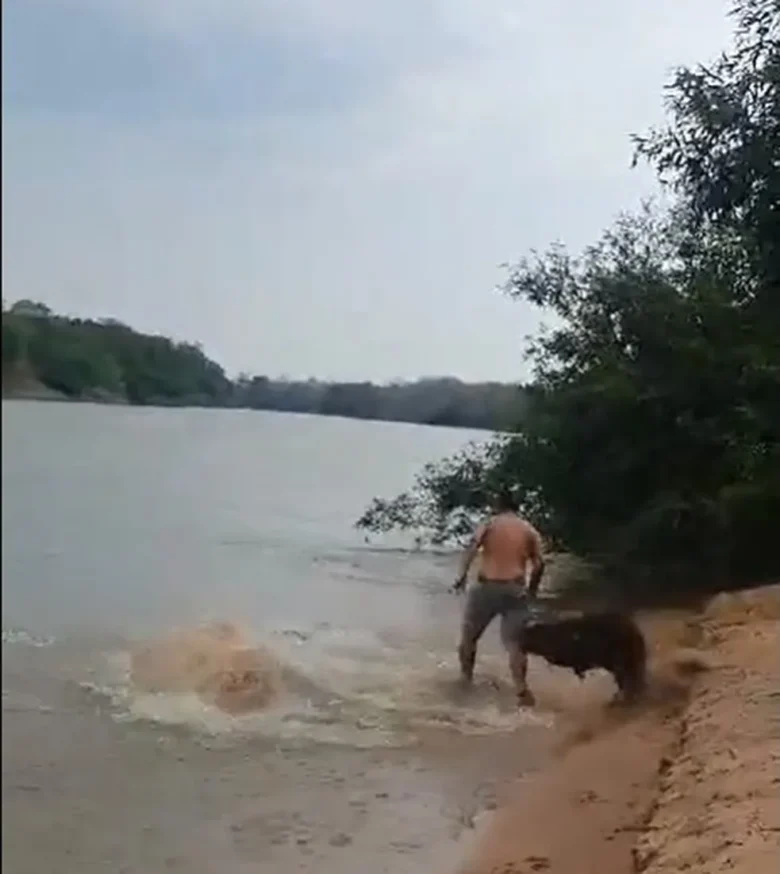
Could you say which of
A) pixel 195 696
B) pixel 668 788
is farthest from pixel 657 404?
pixel 668 788

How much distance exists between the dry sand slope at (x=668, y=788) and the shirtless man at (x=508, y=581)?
50 centimetres

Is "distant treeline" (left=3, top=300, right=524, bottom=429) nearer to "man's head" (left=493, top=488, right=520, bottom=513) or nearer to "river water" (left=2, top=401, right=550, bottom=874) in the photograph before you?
"river water" (left=2, top=401, right=550, bottom=874)

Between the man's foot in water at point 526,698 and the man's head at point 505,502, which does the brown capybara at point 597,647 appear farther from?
the man's head at point 505,502

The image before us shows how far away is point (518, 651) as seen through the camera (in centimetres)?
614

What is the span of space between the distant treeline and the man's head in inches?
156

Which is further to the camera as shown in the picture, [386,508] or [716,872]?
[386,508]

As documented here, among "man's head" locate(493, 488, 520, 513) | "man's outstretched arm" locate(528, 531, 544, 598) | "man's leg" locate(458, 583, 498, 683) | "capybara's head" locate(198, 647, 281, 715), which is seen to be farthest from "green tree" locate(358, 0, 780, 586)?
"capybara's head" locate(198, 647, 281, 715)

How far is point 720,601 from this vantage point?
25.3ft

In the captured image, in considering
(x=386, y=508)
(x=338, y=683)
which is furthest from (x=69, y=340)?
(x=386, y=508)

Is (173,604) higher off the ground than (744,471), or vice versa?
(744,471)

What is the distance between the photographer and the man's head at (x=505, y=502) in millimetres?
7000

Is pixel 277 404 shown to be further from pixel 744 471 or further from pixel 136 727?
pixel 744 471

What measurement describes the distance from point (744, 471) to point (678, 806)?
3.88 m

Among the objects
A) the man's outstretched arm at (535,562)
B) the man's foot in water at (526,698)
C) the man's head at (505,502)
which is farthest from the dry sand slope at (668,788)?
the man's head at (505,502)
